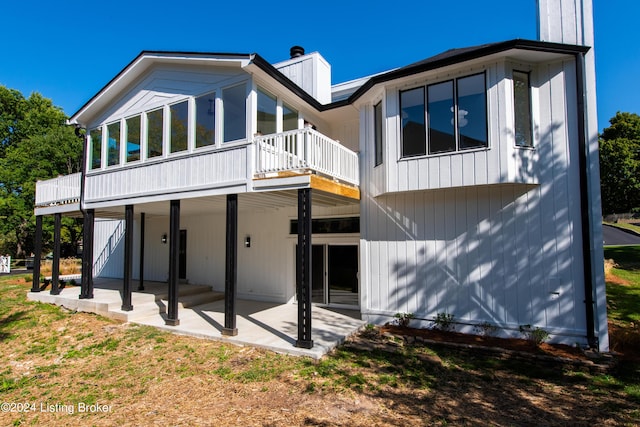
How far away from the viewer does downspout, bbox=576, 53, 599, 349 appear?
6.62 meters

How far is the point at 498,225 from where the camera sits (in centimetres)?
751

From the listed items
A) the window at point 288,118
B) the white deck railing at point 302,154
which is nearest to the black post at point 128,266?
the white deck railing at point 302,154

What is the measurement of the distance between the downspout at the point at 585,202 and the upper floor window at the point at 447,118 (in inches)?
73.3

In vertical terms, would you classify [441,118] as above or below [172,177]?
above

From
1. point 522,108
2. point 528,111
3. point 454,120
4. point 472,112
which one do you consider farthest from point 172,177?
point 528,111

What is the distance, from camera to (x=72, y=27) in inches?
592

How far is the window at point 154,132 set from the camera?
387 inches

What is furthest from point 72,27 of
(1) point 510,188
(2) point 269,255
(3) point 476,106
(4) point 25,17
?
(1) point 510,188

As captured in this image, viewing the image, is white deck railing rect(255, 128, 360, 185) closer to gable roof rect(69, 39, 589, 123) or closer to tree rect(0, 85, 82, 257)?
gable roof rect(69, 39, 589, 123)

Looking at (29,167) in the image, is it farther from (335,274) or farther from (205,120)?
(335,274)

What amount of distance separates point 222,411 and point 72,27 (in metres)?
18.2

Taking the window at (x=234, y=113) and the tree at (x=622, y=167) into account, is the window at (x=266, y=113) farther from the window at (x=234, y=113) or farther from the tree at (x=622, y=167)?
the tree at (x=622, y=167)

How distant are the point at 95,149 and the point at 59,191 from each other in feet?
7.70

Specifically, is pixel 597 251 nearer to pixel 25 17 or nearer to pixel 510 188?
pixel 510 188
